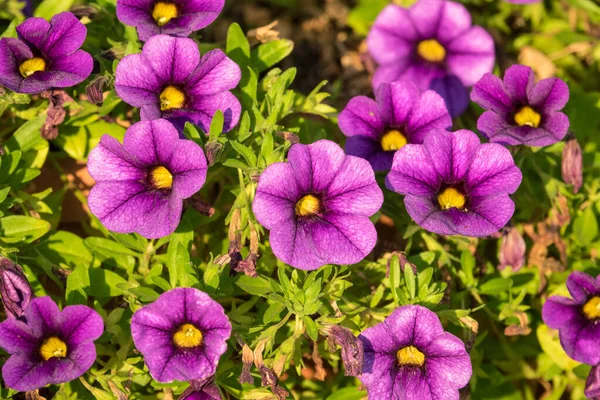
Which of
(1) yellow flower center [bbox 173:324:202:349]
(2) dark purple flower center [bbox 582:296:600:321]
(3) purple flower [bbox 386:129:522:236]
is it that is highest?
(3) purple flower [bbox 386:129:522:236]

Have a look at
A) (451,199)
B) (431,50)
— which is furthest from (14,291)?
(431,50)

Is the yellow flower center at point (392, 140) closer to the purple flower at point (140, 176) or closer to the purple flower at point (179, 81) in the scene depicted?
the purple flower at point (179, 81)

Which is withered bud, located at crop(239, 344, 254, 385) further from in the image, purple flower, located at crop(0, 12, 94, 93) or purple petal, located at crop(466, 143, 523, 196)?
purple flower, located at crop(0, 12, 94, 93)

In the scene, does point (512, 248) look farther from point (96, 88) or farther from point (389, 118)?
point (96, 88)

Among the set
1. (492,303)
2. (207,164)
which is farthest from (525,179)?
(207,164)

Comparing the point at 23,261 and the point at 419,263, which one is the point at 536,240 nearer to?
the point at 419,263

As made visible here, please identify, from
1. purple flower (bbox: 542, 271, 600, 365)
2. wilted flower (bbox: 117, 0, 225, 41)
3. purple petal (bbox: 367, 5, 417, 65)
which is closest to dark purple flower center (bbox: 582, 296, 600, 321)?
purple flower (bbox: 542, 271, 600, 365)

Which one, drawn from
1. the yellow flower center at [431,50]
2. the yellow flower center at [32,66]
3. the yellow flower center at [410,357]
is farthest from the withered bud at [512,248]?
the yellow flower center at [32,66]
